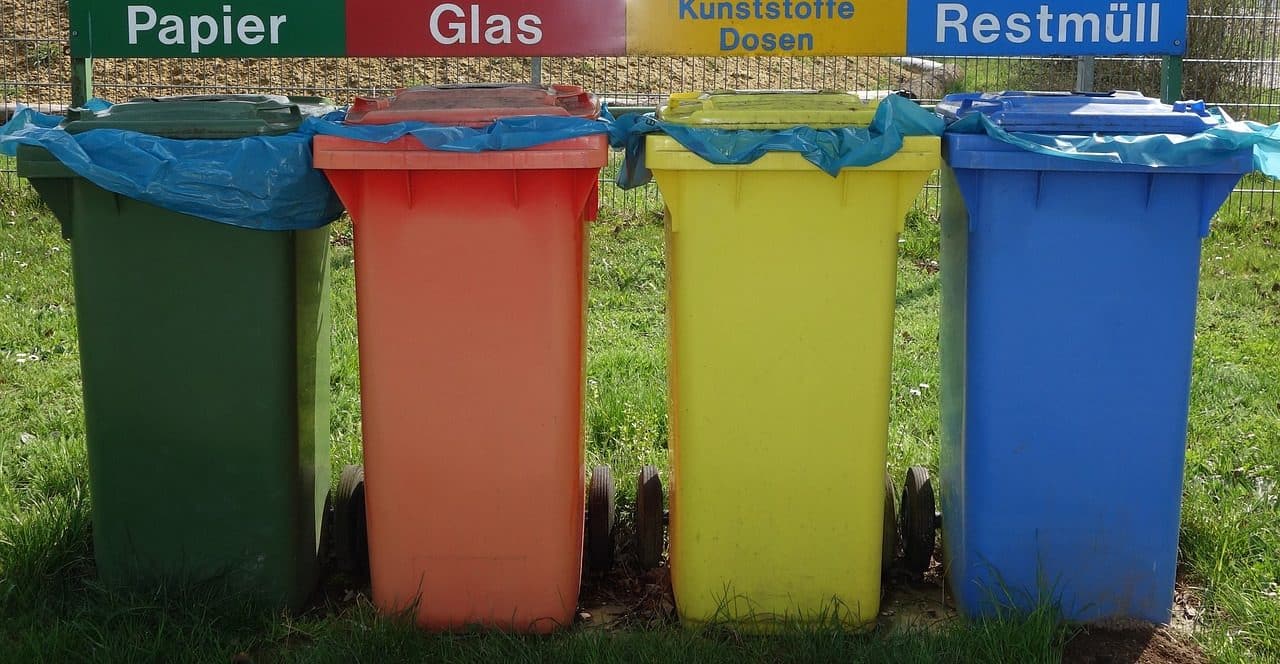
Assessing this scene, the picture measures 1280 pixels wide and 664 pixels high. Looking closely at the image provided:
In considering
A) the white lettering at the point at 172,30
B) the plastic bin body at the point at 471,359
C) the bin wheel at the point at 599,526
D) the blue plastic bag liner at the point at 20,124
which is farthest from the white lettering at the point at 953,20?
the blue plastic bag liner at the point at 20,124

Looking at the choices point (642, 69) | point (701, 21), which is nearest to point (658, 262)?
point (701, 21)

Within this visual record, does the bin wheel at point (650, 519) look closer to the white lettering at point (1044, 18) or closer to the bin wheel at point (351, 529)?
the bin wheel at point (351, 529)

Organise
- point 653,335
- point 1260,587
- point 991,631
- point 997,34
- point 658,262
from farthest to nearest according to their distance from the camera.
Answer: point 658,262 < point 653,335 < point 997,34 < point 1260,587 < point 991,631

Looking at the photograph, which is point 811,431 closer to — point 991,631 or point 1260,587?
point 991,631

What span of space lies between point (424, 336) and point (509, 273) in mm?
267

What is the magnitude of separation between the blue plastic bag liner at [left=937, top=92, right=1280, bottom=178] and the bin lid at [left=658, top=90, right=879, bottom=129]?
0.26 m

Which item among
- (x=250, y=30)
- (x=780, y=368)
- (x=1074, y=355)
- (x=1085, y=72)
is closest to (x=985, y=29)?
(x=1085, y=72)

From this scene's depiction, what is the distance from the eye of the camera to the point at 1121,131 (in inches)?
129

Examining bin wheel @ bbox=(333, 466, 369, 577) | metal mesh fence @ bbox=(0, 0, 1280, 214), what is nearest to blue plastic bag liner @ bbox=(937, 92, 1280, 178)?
bin wheel @ bbox=(333, 466, 369, 577)

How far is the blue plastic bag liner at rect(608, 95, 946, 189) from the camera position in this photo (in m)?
3.17

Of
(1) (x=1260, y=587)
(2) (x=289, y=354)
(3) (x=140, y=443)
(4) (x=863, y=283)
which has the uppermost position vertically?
(4) (x=863, y=283)

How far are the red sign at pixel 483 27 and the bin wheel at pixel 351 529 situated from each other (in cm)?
178

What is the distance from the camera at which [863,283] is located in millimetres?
3242

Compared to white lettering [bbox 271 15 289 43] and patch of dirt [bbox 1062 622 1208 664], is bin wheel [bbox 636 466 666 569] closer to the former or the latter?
patch of dirt [bbox 1062 622 1208 664]
